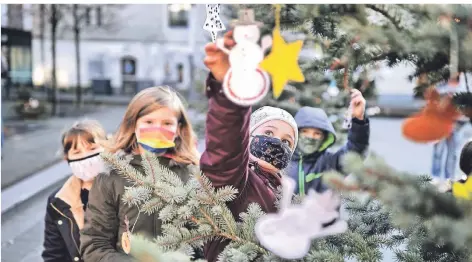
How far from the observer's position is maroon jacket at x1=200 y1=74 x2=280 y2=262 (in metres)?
1.11

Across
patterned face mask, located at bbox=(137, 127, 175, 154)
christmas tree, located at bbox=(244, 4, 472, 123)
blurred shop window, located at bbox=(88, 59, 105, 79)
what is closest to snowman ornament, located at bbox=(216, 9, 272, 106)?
christmas tree, located at bbox=(244, 4, 472, 123)

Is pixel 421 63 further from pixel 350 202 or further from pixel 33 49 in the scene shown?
pixel 33 49

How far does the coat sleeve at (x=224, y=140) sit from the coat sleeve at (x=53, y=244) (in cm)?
104

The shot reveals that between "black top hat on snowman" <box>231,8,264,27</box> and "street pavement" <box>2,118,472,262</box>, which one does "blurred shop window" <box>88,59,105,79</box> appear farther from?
"black top hat on snowman" <box>231,8,264,27</box>

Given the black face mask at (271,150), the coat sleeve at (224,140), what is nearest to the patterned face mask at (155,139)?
the black face mask at (271,150)

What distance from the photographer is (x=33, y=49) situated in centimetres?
407

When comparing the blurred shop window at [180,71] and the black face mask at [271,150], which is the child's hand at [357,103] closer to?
the black face mask at [271,150]

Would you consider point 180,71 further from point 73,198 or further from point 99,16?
point 73,198

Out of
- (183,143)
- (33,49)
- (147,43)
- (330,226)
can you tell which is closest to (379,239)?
(330,226)

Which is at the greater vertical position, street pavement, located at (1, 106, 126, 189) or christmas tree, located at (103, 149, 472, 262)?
christmas tree, located at (103, 149, 472, 262)

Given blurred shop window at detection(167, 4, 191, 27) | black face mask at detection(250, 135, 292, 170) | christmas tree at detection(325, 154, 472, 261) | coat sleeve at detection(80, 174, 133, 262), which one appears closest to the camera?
christmas tree at detection(325, 154, 472, 261)

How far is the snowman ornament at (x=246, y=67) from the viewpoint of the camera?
108 cm

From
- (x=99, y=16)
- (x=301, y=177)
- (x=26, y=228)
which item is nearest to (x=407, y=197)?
(x=301, y=177)

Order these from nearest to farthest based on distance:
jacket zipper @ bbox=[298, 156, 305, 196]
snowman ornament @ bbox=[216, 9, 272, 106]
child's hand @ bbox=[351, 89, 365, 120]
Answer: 1. snowman ornament @ bbox=[216, 9, 272, 106]
2. child's hand @ bbox=[351, 89, 365, 120]
3. jacket zipper @ bbox=[298, 156, 305, 196]
